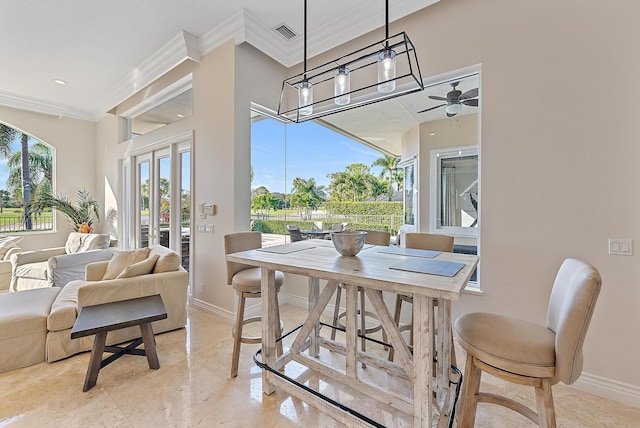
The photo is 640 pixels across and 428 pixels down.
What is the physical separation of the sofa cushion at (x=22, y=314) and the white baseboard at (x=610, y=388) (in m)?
4.27

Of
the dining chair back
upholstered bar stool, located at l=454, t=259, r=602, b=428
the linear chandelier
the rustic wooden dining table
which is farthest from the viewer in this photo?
the dining chair back

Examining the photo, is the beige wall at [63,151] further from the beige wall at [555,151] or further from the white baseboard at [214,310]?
the beige wall at [555,151]

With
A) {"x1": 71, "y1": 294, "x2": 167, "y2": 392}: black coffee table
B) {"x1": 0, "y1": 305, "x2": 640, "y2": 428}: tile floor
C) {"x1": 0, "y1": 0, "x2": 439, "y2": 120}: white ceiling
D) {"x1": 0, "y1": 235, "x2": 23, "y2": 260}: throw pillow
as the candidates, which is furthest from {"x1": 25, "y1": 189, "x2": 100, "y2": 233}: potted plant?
{"x1": 0, "y1": 305, "x2": 640, "y2": 428}: tile floor

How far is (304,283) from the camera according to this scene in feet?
12.0

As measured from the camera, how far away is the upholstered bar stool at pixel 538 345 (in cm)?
120

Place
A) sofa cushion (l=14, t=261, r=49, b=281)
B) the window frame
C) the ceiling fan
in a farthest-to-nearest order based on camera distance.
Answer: sofa cushion (l=14, t=261, r=49, b=281) → the window frame → the ceiling fan

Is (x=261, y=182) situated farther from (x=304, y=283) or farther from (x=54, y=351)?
(x=54, y=351)

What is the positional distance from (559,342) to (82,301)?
11.1 feet

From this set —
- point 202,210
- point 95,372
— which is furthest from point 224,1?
point 95,372

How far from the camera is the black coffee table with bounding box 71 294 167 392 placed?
1986 mm

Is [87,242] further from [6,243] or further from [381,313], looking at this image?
[381,313]

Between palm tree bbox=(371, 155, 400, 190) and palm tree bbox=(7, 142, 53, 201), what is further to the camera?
palm tree bbox=(7, 142, 53, 201)

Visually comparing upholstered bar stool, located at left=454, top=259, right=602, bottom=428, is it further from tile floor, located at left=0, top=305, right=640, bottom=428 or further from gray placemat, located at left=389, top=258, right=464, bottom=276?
tile floor, located at left=0, top=305, right=640, bottom=428

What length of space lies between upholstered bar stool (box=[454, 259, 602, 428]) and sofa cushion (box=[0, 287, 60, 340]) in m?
3.21
